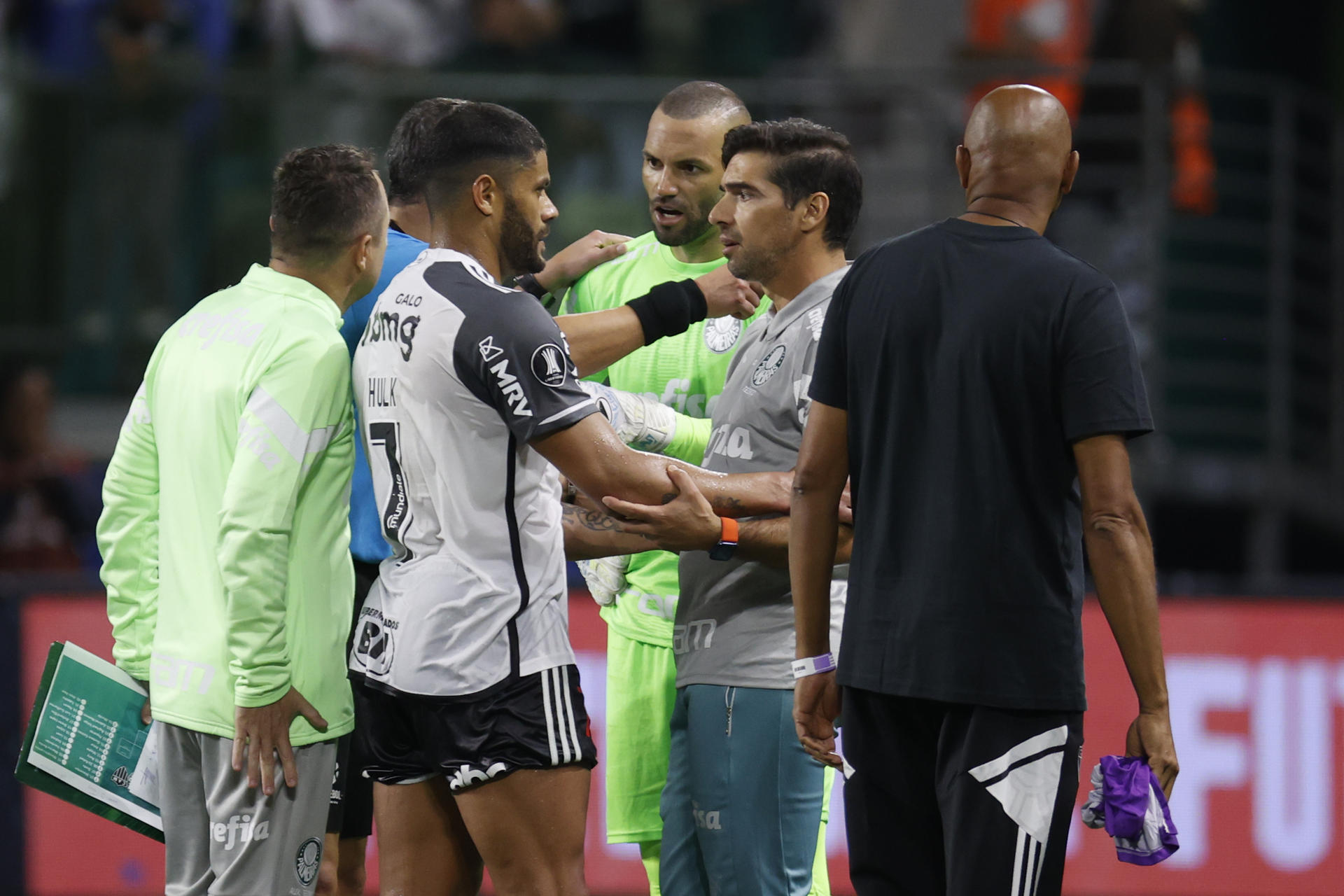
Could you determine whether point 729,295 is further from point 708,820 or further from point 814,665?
point 708,820

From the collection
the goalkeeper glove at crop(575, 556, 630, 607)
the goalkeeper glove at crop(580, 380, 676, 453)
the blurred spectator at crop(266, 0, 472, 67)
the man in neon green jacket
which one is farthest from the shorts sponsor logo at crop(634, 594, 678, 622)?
the blurred spectator at crop(266, 0, 472, 67)

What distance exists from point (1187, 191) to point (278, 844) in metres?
6.99

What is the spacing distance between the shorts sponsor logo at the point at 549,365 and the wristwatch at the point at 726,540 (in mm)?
577

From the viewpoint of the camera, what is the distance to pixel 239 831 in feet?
11.7

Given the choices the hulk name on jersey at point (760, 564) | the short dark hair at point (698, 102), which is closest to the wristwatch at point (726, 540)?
the hulk name on jersey at point (760, 564)

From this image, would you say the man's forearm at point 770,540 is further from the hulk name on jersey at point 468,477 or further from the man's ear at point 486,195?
the man's ear at point 486,195

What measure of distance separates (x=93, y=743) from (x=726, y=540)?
153cm

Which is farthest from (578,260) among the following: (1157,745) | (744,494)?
(1157,745)

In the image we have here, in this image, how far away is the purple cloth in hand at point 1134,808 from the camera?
9.98 feet

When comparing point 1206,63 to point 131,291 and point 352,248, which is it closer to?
point 131,291

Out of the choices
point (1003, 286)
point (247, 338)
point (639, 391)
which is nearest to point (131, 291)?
point (639, 391)

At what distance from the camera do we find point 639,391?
4.69 m

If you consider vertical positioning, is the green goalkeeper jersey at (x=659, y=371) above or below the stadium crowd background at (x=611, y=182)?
below

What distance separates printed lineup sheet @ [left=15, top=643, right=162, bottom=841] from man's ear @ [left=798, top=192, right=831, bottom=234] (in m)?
1.94
